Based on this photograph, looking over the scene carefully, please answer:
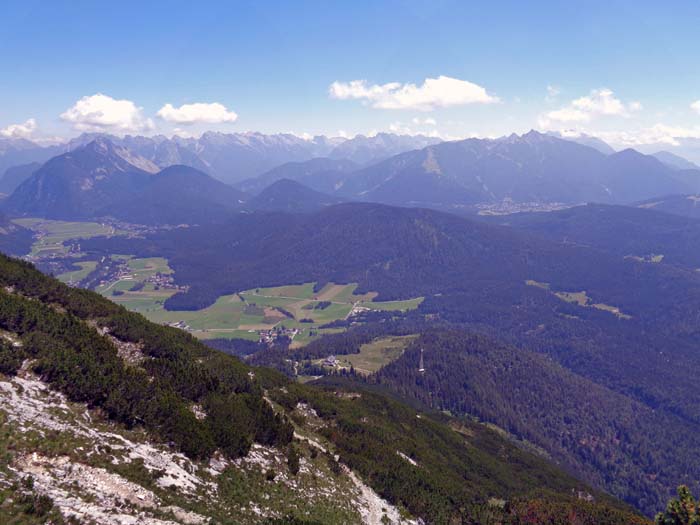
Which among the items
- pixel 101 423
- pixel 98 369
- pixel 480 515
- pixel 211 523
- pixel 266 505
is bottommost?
pixel 480 515

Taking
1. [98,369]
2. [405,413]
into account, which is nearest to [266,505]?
[98,369]

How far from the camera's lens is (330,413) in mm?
92062

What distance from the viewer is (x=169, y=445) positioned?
46.2 m

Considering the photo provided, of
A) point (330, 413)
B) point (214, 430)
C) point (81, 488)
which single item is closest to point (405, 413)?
point (330, 413)

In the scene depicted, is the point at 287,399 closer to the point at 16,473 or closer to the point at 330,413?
the point at 330,413

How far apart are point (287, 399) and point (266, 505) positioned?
38.5m

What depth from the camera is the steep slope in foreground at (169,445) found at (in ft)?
115

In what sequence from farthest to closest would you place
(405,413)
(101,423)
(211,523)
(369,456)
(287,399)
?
(405,413) → (287,399) → (369,456) → (101,423) → (211,523)

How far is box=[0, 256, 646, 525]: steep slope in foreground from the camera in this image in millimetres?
35188

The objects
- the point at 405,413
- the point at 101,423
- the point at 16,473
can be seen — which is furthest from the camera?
the point at 405,413

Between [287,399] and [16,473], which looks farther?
[287,399]

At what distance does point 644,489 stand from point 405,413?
5169 inches

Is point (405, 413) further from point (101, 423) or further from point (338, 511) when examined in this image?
point (101, 423)

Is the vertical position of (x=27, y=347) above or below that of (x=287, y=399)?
above
